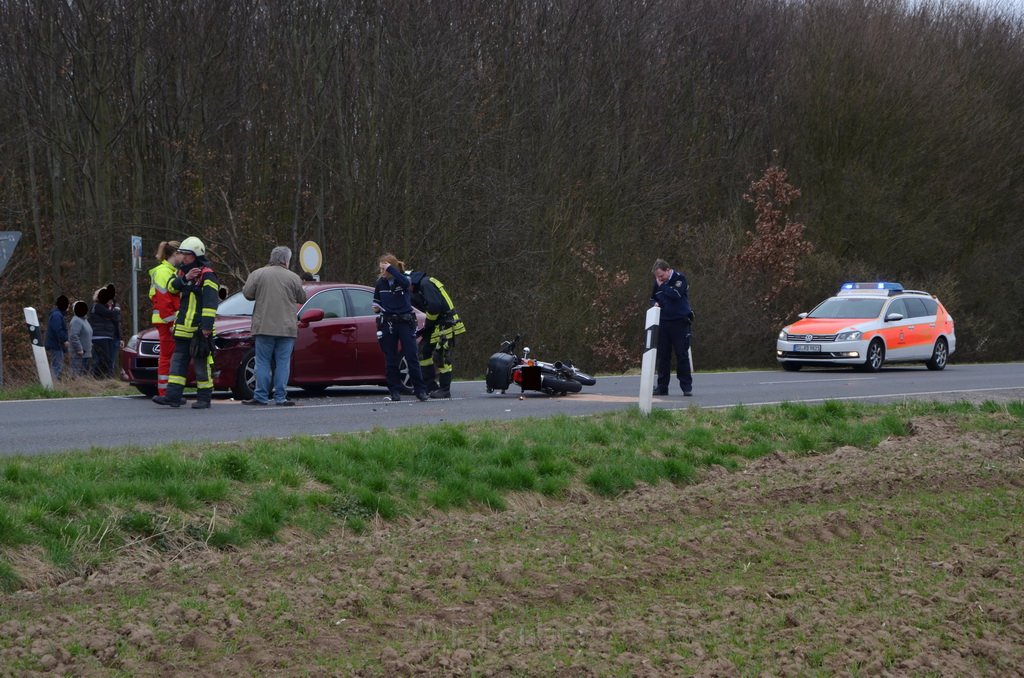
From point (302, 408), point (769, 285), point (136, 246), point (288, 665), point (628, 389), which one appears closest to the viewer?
point (288, 665)

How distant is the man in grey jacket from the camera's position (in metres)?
15.3

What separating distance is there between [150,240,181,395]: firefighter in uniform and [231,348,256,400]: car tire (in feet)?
3.77

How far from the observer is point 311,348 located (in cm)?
1733

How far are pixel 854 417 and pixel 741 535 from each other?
20.3ft

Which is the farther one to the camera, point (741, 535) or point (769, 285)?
point (769, 285)

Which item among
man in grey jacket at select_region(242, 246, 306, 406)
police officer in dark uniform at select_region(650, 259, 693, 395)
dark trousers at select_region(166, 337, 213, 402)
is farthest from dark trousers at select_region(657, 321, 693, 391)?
dark trousers at select_region(166, 337, 213, 402)

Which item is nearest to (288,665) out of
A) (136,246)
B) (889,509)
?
(889,509)

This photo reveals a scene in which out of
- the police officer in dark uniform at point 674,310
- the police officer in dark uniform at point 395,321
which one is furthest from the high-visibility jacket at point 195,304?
the police officer in dark uniform at point 674,310

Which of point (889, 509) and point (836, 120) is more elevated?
point (836, 120)

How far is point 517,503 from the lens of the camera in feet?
30.9

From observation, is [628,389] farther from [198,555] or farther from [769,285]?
[769,285]

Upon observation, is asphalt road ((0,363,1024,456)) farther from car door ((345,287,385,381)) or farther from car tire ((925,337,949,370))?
car tire ((925,337,949,370))

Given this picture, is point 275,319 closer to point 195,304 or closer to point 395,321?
point 195,304

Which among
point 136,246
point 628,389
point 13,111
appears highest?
point 13,111
